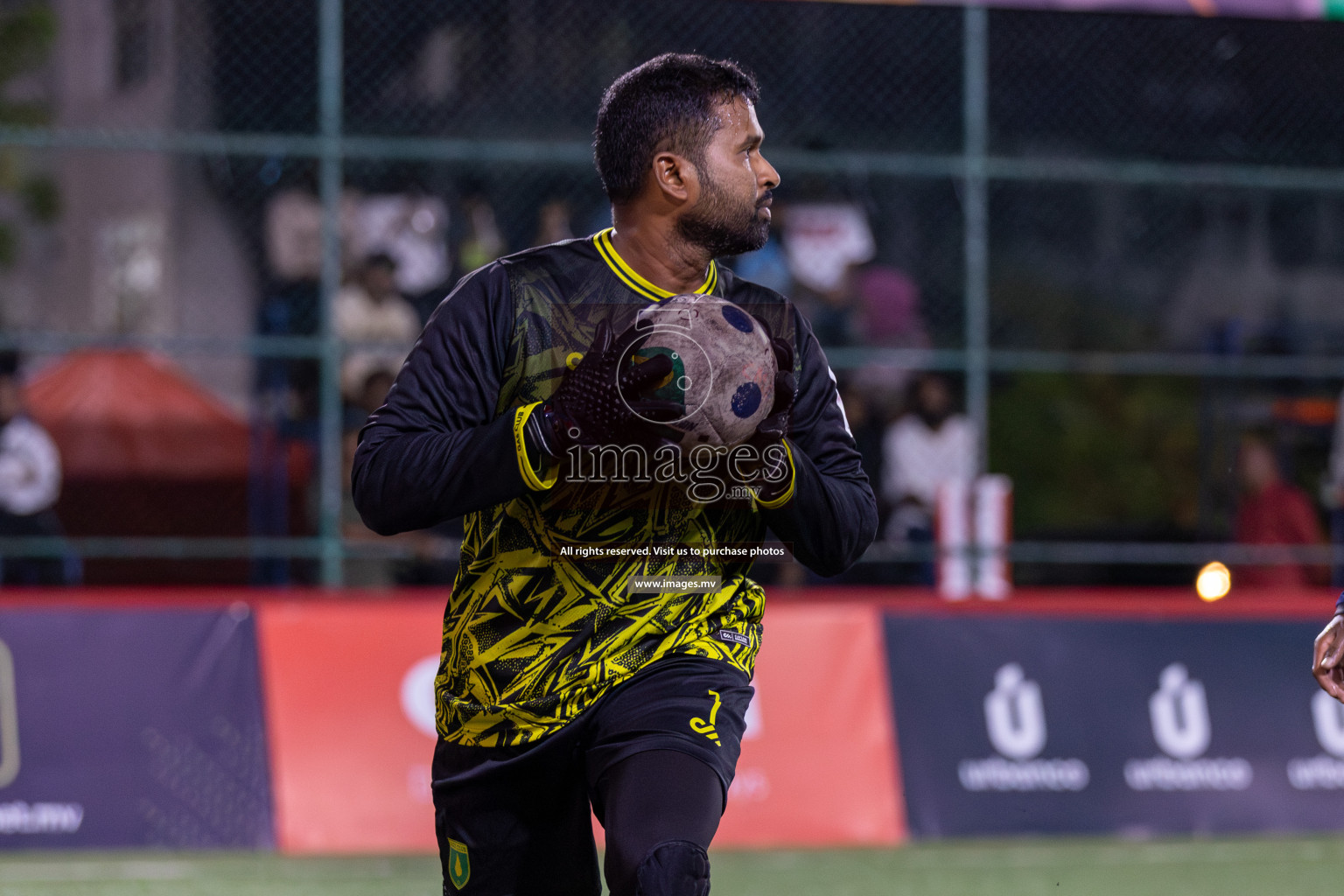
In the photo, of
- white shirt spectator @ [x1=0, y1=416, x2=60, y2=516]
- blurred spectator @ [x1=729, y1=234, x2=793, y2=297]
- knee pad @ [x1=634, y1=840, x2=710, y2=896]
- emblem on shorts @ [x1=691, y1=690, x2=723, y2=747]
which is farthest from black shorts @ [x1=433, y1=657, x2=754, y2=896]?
blurred spectator @ [x1=729, y1=234, x2=793, y2=297]

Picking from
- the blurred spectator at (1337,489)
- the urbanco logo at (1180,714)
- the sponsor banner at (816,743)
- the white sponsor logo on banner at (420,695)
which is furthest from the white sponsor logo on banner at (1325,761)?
the white sponsor logo on banner at (420,695)

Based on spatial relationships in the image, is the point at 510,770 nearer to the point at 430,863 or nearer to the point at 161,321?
the point at 430,863

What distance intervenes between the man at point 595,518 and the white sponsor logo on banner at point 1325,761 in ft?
15.6

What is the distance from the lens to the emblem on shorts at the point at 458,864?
131 inches

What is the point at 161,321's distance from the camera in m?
14.3

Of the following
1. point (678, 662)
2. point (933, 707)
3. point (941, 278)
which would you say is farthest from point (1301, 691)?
point (941, 278)

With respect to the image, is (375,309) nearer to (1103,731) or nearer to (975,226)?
(975,226)

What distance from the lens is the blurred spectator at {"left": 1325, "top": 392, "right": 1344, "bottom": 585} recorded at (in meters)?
10.7

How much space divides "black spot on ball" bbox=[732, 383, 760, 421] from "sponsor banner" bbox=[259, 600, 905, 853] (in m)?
4.11

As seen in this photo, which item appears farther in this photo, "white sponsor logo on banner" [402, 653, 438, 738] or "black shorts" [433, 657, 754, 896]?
"white sponsor logo on banner" [402, 653, 438, 738]

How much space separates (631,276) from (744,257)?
23.0 feet

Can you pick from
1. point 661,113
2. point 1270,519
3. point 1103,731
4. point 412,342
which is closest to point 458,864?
point 661,113

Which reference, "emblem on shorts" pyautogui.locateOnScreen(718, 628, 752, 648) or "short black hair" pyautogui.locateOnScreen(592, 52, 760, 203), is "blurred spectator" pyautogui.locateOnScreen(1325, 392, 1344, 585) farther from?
"short black hair" pyautogui.locateOnScreen(592, 52, 760, 203)

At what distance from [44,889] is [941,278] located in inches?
379
